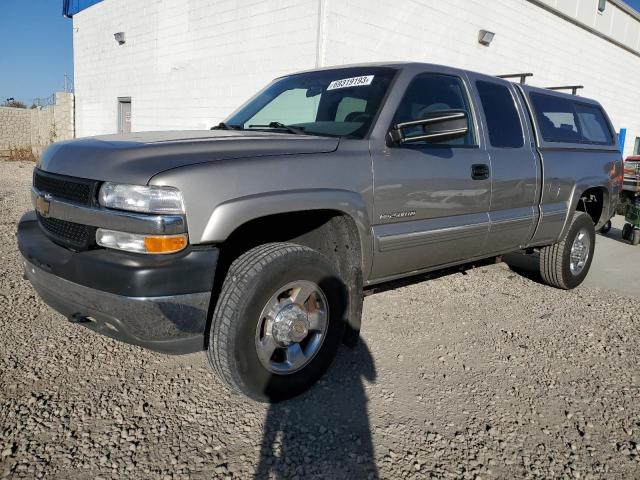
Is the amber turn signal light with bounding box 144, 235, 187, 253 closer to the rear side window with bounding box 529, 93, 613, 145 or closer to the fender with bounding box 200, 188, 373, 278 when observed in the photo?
the fender with bounding box 200, 188, 373, 278

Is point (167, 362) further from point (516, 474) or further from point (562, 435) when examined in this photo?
point (562, 435)

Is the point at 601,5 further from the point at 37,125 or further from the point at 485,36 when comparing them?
the point at 37,125

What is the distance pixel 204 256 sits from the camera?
225 centimetres

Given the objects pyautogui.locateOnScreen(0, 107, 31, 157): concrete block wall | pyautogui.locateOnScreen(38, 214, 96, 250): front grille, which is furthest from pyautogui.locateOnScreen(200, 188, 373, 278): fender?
pyautogui.locateOnScreen(0, 107, 31, 157): concrete block wall

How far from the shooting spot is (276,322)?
258 cm

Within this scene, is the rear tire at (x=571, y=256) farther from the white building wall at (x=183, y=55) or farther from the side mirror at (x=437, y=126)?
the white building wall at (x=183, y=55)

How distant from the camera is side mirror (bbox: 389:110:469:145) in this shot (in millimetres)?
2848

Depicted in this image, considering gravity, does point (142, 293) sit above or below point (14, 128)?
below

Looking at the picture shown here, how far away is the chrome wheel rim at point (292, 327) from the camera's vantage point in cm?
258

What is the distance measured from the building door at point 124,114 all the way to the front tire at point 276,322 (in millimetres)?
13466

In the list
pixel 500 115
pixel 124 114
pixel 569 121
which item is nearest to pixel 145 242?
pixel 500 115

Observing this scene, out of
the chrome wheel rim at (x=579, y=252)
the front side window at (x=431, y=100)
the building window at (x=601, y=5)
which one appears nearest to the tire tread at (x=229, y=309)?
the front side window at (x=431, y=100)

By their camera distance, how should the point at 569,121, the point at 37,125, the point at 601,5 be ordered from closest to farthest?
the point at 569,121 → the point at 601,5 → the point at 37,125

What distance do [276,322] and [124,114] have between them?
1395 cm
